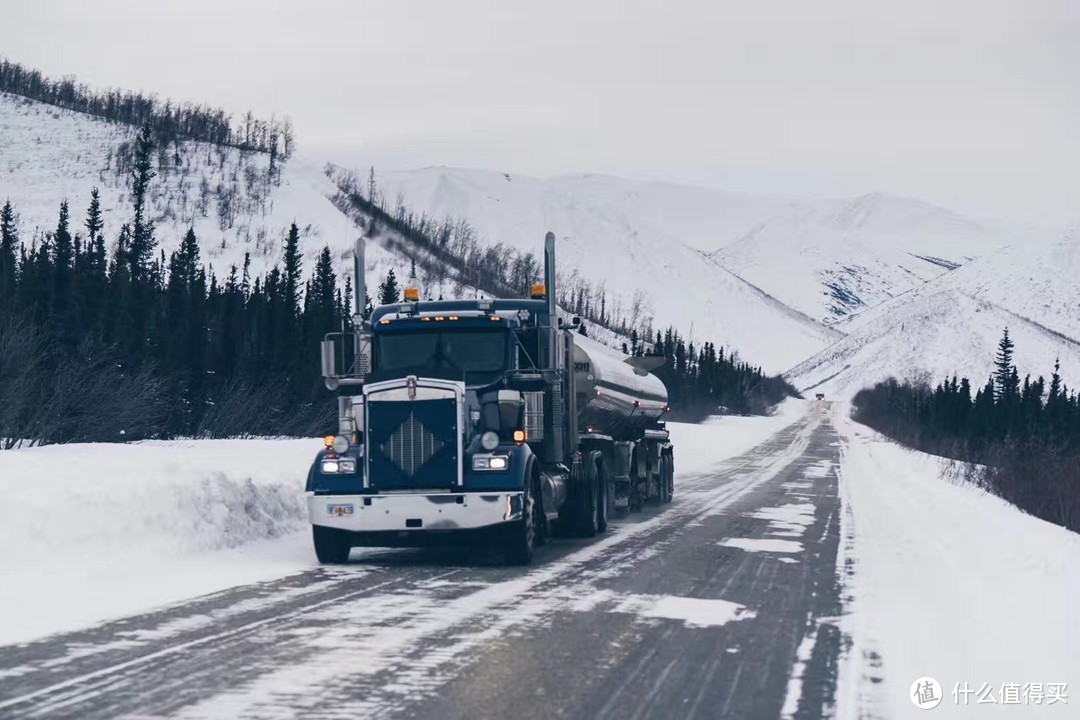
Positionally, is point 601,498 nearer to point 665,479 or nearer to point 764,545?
point 764,545

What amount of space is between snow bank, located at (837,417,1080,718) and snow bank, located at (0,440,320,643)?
20.3ft

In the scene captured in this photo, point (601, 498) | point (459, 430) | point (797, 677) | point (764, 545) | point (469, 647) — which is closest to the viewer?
point (797, 677)

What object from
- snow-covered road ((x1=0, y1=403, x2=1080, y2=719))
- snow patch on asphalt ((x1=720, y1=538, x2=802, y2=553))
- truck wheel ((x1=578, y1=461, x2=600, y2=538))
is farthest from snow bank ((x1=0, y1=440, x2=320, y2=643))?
snow patch on asphalt ((x1=720, y1=538, x2=802, y2=553))

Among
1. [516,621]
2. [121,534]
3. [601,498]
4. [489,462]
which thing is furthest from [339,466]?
[601,498]

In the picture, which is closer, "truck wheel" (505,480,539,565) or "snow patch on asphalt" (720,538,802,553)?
"truck wheel" (505,480,539,565)

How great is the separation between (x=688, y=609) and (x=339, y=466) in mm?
5017

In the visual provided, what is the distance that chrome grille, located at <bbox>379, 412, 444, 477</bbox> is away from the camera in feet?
47.9

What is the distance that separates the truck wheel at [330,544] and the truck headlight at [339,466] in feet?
2.16

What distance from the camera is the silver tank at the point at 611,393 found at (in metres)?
18.9

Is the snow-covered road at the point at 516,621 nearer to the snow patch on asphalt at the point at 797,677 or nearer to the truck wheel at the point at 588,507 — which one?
the snow patch on asphalt at the point at 797,677

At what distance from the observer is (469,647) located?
9.34m

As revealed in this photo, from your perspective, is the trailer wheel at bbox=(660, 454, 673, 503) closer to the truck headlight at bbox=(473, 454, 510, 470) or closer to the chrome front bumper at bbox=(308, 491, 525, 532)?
the truck headlight at bbox=(473, 454, 510, 470)

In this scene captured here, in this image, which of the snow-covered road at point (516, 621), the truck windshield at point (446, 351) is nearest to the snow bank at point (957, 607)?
the snow-covered road at point (516, 621)

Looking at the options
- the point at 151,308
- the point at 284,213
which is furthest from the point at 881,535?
the point at 284,213
